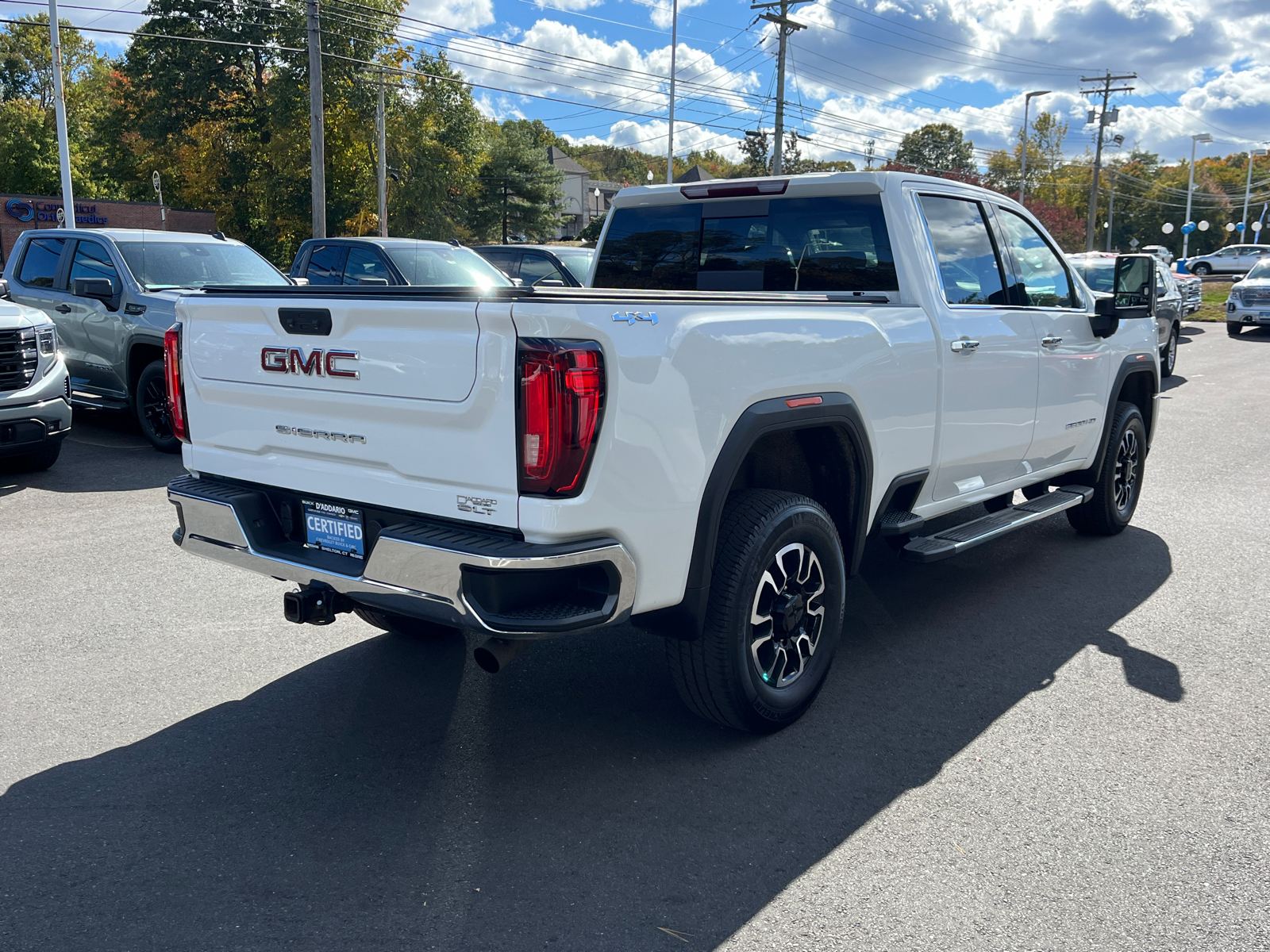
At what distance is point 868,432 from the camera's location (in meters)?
4.05

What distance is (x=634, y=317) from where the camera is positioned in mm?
3023

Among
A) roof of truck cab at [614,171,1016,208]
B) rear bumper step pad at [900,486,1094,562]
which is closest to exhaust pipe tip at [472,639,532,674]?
rear bumper step pad at [900,486,1094,562]

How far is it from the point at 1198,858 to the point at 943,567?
3.22m

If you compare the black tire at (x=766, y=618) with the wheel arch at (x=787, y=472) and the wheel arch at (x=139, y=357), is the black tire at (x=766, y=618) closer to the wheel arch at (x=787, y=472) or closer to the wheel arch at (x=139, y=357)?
the wheel arch at (x=787, y=472)

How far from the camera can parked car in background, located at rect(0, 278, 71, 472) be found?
7844mm

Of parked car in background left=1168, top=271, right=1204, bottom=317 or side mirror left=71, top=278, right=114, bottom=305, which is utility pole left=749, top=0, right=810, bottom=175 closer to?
parked car in background left=1168, top=271, right=1204, bottom=317

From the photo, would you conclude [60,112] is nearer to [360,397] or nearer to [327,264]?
[327,264]

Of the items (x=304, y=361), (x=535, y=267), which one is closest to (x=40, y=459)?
(x=304, y=361)

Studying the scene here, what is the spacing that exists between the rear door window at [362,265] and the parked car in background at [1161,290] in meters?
9.30

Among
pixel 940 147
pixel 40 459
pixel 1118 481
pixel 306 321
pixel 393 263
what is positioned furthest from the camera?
pixel 940 147

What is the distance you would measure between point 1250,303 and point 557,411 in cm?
2455

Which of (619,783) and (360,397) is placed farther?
(619,783)

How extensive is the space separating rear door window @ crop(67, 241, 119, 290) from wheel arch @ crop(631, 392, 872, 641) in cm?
801

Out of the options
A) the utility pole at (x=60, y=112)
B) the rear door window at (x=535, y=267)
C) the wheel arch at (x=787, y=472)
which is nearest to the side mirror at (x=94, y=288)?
the rear door window at (x=535, y=267)
